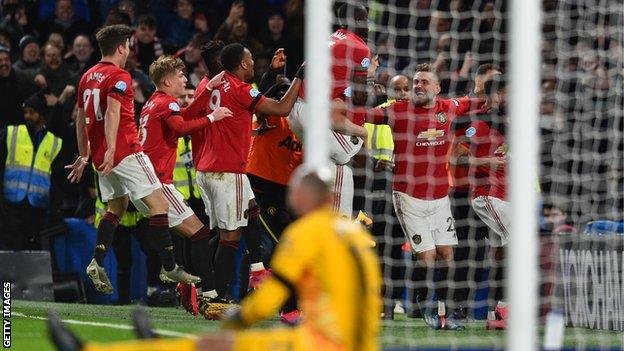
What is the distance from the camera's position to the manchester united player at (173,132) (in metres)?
11.7

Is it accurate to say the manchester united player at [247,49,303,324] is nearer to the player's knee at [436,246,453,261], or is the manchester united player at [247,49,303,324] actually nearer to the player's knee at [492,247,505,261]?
the player's knee at [436,246,453,261]

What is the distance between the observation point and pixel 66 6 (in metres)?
17.2

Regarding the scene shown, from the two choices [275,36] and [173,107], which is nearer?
[173,107]

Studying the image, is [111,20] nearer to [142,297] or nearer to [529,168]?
[142,297]

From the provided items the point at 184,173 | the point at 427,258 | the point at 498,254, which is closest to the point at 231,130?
the point at 427,258

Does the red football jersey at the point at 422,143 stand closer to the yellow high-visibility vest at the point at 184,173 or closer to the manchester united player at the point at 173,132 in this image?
the manchester united player at the point at 173,132

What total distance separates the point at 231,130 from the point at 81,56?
507 cm

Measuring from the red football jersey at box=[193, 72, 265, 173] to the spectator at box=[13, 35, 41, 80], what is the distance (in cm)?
506

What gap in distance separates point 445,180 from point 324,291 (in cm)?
593

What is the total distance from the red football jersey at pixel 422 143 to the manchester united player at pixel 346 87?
0.51 metres

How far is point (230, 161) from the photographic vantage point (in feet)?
A: 38.3

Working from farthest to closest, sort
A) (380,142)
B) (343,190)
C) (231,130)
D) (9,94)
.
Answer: (9,94) < (380,142) < (231,130) < (343,190)

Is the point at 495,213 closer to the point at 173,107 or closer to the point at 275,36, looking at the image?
the point at 173,107

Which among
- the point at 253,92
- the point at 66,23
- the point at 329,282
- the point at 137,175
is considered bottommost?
the point at 329,282
